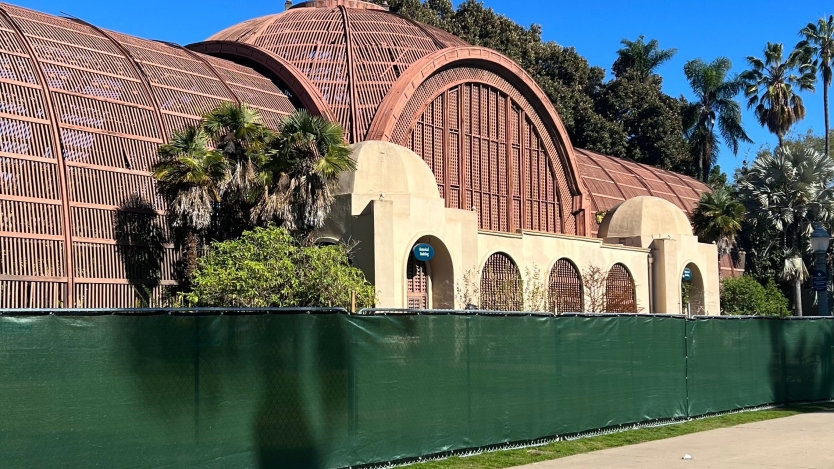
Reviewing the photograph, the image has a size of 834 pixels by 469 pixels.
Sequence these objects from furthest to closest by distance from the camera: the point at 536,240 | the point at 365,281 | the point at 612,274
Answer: the point at 612,274 < the point at 536,240 < the point at 365,281

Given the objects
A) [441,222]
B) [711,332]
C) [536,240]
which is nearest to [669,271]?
[536,240]

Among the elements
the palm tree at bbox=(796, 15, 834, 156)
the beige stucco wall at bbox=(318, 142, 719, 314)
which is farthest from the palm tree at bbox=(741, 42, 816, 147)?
the beige stucco wall at bbox=(318, 142, 719, 314)

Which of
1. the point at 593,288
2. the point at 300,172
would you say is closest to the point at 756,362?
the point at 300,172

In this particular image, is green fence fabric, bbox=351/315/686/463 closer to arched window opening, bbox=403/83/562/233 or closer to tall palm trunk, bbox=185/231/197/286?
Answer: tall palm trunk, bbox=185/231/197/286

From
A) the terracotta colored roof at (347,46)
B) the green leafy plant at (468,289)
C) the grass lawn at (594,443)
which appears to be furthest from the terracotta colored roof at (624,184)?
the grass lawn at (594,443)

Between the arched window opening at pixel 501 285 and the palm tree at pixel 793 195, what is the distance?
22.2m

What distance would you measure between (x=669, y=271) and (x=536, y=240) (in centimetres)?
813

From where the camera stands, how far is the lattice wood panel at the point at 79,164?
23.2 metres

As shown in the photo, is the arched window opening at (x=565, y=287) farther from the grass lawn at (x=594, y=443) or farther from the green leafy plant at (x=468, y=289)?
the grass lawn at (x=594, y=443)

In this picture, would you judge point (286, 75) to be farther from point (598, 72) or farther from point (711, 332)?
point (598, 72)

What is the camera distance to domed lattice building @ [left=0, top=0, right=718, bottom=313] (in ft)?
79.2

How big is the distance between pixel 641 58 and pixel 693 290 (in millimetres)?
45972

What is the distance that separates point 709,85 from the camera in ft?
249

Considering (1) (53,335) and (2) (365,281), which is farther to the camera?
(2) (365,281)
